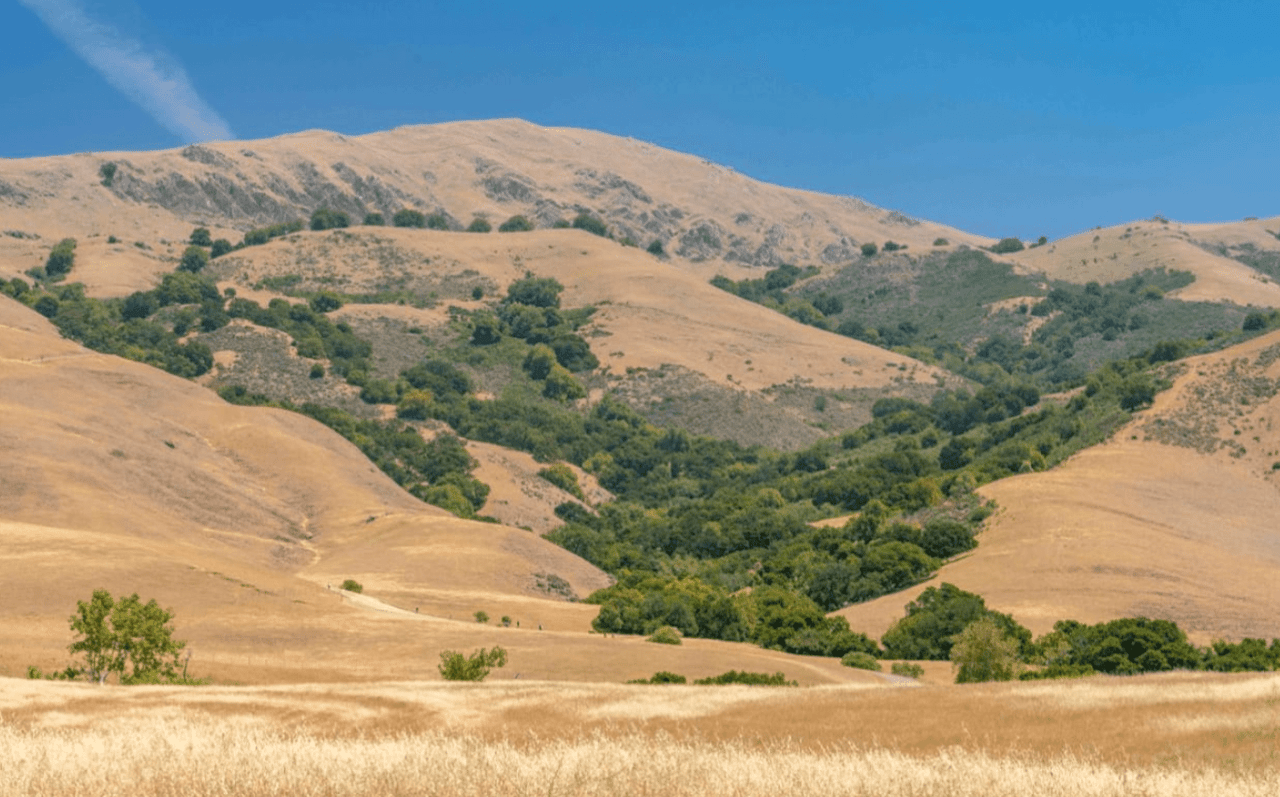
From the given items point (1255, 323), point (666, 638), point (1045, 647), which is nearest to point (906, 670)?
point (1045, 647)

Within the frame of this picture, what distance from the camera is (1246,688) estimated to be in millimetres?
35719

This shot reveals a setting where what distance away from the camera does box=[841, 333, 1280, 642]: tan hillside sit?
101188 mm

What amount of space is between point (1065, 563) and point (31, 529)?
82.3m

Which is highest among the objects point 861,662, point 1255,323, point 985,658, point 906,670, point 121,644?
point 1255,323

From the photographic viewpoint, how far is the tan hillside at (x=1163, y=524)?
101m

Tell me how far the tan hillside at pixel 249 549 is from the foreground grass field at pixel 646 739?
19904mm

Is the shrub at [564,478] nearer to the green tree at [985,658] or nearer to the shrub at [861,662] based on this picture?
the shrub at [861,662]

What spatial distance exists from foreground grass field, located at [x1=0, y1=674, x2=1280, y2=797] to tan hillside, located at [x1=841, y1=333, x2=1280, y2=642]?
63.0 m

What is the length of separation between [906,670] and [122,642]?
4761 cm

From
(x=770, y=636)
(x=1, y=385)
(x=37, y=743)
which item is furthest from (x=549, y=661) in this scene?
(x=1, y=385)

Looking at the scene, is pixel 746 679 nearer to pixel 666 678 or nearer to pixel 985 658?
pixel 666 678

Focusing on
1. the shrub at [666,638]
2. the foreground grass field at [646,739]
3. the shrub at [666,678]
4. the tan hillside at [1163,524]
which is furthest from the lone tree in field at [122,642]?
the tan hillside at [1163,524]

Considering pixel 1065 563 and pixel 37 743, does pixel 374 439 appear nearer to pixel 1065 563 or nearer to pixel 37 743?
pixel 1065 563

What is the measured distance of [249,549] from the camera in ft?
390
